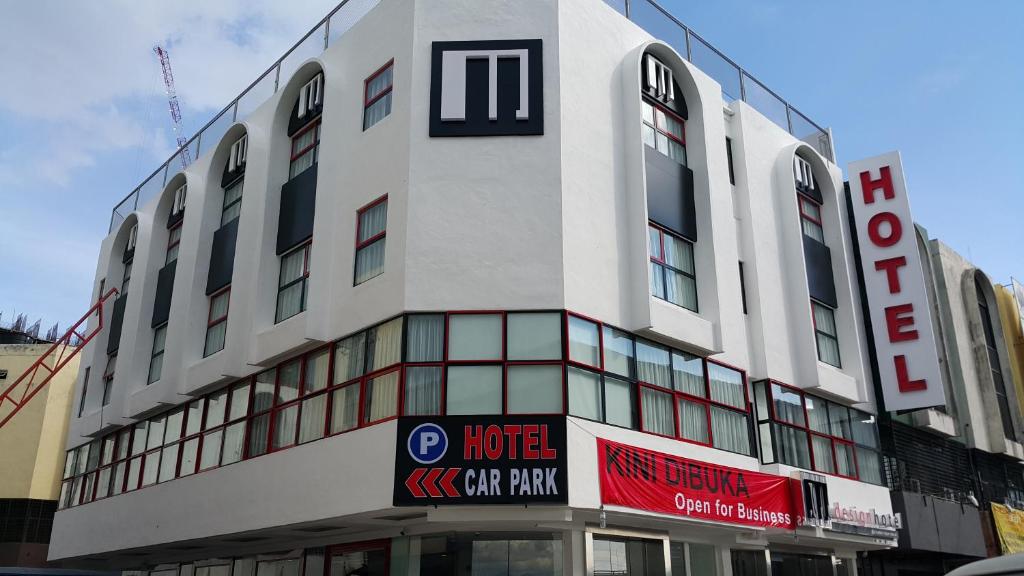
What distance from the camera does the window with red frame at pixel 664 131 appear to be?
2256cm

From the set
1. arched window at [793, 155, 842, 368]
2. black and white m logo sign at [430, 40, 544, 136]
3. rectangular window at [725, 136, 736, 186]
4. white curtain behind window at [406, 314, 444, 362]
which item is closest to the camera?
white curtain behind window at [406, 314, 444, 362]

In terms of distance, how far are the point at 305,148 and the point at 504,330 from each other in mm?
9856

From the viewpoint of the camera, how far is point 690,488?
19.0 meters

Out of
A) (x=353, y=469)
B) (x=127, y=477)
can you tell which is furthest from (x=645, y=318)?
(x=127, y=477)

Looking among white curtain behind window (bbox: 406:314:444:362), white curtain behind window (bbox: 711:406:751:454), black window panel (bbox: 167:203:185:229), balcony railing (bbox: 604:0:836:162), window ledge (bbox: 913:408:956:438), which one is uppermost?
balcony railing (bbox: 604:0:836:162)

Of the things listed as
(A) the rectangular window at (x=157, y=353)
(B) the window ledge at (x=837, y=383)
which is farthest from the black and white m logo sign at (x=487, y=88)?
(A) the rectangular window at (x=157, y=353)

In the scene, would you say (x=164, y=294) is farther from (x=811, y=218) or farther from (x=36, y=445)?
(x=36, y=445)

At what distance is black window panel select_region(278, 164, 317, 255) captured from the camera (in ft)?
73.8

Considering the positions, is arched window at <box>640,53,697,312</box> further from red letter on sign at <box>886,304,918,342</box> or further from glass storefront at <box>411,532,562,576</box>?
red letter on sign at <box>886,304,918,342</box>

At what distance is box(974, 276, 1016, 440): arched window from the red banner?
18.6 metres

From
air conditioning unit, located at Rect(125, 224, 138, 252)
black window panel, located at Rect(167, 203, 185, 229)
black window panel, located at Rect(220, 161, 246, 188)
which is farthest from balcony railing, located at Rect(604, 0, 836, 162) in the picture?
air conditioning unit, located at Rect(125, 224, 138, 252)

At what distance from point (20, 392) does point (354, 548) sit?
3586cm

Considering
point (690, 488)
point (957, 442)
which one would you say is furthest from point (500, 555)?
point (957, 442)

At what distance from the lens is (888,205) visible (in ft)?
93.6
